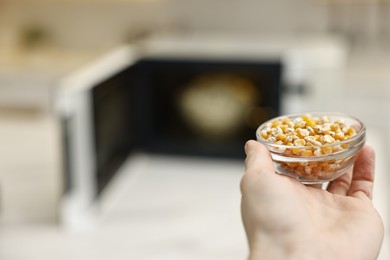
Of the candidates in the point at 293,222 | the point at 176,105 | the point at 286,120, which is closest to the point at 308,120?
the point at 286,120

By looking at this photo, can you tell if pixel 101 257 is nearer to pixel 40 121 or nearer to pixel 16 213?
pixel 16 213

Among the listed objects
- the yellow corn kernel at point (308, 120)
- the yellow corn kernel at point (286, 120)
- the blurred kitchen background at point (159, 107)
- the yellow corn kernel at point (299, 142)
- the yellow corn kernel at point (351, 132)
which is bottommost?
the blurred kitchen background at point (159, 107)

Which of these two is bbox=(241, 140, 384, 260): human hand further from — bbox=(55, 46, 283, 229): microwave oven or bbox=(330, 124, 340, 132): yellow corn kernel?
bbox=(55, 46, 283, 229): microwave oven

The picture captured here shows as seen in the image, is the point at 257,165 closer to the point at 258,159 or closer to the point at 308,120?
the point at 258,159

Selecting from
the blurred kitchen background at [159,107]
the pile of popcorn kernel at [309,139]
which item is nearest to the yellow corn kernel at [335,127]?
the pile of popcorn kernel at [309,139]

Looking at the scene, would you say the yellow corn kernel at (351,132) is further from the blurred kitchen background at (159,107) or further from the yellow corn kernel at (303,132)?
the blurred kitchen background at (159,107)

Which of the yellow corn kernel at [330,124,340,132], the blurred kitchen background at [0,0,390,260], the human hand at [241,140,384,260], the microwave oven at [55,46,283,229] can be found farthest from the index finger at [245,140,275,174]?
the microwave oven at [55,46,283,229]
